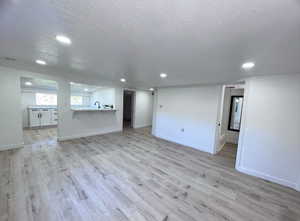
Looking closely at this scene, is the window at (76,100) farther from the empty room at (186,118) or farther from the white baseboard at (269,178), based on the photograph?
the white baseboard at (269,178)

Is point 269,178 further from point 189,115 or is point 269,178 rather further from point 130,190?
point 130,190

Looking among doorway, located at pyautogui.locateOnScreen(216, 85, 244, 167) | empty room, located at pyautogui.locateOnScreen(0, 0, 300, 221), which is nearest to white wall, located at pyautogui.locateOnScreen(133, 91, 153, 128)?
empty room, located at pyautogui.locateOnScreen(0, 0, 300, 221)

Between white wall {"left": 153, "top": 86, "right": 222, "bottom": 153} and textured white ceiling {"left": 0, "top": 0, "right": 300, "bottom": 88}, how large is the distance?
7.14 ft

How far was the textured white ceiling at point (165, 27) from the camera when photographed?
94cm

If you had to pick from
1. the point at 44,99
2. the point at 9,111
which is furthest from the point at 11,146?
the point at 44,99

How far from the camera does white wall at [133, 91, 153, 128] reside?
6891mm

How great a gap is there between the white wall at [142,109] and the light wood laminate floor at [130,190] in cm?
367

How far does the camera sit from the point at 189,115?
4508 mm

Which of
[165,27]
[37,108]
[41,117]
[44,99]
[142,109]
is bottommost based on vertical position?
[41,117]

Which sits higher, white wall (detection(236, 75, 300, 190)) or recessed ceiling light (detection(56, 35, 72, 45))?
recessed ceiling light (detection(56, 35, 72, 45))

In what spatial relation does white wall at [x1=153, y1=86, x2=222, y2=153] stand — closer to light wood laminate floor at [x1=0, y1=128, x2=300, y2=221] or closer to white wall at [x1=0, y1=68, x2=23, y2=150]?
light wood laminate floor at [x1=0, y1=128, x2=300, y2=221]

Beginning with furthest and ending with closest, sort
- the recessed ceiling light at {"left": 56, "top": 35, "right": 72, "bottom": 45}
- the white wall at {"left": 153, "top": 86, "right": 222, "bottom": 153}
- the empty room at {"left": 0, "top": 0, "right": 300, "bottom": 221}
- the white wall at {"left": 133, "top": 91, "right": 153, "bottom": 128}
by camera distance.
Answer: the white wall at {"left": 133, "top": 91, "right": 153, "bottom": 128}
the white wall at {"left": 153, "top": 86, "right": 222, "bottom": 153}
the recessed ceiling light at {"left": 56, "top": 35, "right": 72, "bottom": 45}
the empty room at {"left": 0, "top": 0, "right": 300, "bottom": 221}

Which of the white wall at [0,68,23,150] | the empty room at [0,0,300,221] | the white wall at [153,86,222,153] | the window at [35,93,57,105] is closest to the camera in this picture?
the empty room at [0,0,300,221]

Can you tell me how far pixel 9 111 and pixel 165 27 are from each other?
459cm
